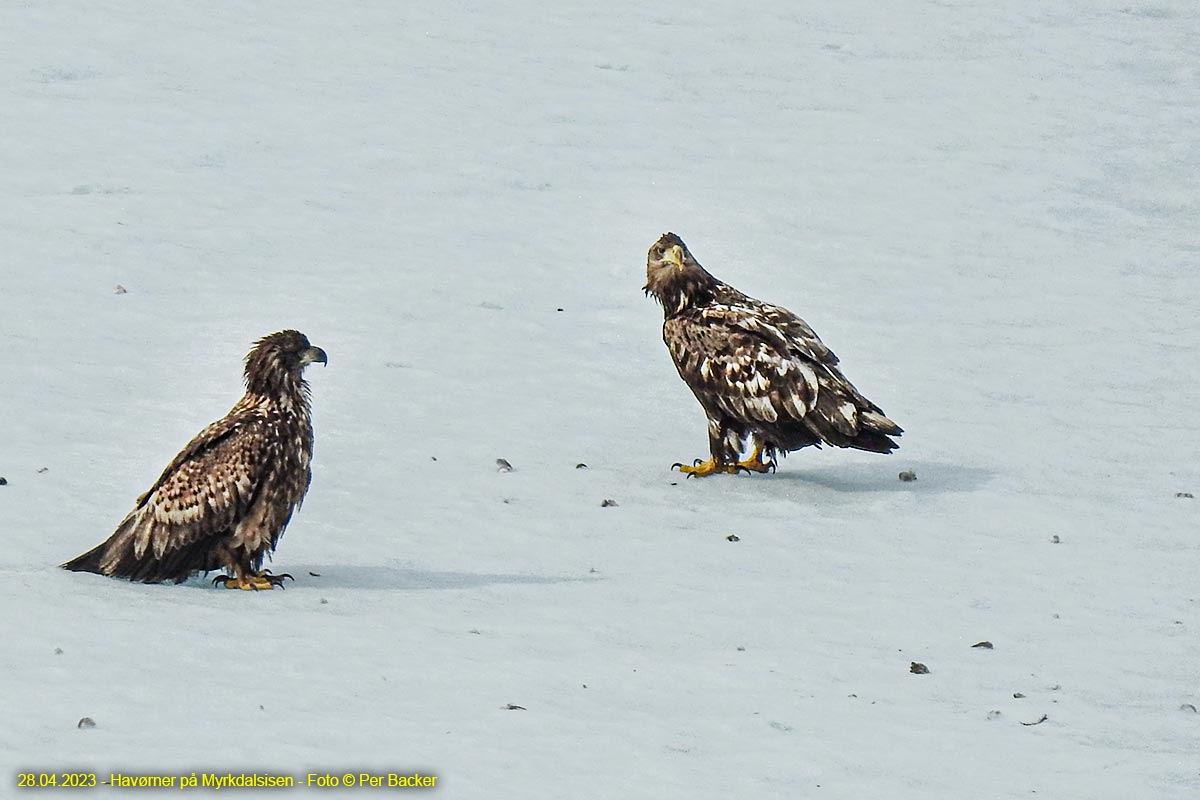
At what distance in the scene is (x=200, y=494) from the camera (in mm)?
7473

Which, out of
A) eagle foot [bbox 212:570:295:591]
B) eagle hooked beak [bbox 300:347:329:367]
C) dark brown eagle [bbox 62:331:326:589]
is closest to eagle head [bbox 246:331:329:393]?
eagle hooked beak [bbox 300:347:329:367]

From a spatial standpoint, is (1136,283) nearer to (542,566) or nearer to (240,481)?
(542,566)

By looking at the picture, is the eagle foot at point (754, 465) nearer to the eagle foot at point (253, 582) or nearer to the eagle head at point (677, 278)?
the eagle head at point (677, 278)

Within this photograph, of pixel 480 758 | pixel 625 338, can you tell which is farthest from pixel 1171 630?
pixel 625 338

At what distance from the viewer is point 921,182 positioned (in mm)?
16953

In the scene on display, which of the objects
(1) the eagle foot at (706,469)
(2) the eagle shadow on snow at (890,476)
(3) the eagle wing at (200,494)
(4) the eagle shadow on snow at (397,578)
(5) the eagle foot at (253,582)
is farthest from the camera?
(1) the eagle foot at (706,469)

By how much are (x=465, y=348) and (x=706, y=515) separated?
11.3ft

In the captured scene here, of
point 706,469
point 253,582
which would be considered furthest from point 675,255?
point 253,582

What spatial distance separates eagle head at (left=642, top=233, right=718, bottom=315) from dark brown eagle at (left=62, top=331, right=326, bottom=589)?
3458mm

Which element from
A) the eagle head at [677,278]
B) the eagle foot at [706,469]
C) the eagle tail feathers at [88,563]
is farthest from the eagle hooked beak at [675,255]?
the eagle tail feathers at [88,563]

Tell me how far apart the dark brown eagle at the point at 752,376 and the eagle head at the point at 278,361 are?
3.10 meters

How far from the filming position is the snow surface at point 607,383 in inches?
241

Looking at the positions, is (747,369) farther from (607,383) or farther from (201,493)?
(201,493)

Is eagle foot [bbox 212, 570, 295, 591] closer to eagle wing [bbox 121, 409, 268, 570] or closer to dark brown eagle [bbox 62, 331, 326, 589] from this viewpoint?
dark brown eagle [bbox 62, 331, 326, 589]
